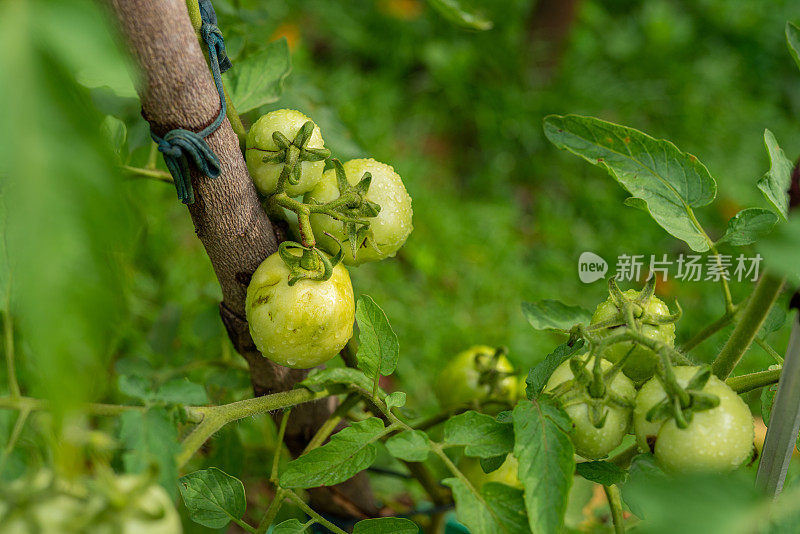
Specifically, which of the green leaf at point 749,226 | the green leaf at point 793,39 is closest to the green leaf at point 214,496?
the green leaf at point 749,226

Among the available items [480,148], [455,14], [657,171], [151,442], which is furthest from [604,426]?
[480,148]

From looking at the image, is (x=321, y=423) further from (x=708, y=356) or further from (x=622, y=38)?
(x=622, y=38)

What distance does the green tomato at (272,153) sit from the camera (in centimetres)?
65

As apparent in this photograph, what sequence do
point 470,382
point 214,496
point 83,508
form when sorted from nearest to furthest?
point 83,508
point 214,496
point 470,382

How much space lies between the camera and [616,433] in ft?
1.95

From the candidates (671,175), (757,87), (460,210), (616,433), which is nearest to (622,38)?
(757,87)

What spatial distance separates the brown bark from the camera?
524 millimetres

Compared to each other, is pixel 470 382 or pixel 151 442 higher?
pixel 151 442

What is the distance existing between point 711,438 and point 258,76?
58 centimetres

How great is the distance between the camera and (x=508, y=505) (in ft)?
1.79

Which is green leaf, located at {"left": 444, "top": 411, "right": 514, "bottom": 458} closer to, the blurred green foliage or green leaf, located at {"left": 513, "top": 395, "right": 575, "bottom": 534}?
green leaf, located at {"left": 513, "top": 395, "right": 575, "bottom": 534}

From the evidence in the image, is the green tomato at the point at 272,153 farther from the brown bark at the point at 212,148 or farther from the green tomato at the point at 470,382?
the green tomato at the point at 470,382

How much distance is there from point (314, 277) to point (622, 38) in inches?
93.5

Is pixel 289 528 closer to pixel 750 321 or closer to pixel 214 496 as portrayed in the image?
pixel 214 496
